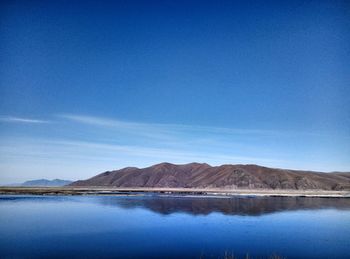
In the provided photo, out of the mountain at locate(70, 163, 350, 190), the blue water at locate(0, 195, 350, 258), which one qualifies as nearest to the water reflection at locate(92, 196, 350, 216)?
the blue water at locate(0, 195, 350, 258)

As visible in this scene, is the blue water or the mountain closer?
the blue water

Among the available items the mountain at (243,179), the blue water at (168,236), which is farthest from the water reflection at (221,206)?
the mountain at (243,179)

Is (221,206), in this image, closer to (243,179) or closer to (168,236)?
(168,236)

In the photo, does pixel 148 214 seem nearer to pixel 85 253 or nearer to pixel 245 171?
pixel 85 253

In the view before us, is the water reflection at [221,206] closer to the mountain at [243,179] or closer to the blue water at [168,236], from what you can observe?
the blue water at [168,236]

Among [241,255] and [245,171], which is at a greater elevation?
[245,171]

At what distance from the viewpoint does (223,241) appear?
24828 millimetres

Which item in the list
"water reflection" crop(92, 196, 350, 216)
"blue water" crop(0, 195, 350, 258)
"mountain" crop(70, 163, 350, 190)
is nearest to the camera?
"blue water" crop(0, 195, 350, 258)

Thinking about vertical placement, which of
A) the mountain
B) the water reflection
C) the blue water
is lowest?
the blue water

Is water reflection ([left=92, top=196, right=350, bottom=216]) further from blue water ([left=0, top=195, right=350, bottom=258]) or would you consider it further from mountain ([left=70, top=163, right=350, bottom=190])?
mountain ([left=70, top=163, right=350, bottom=190])

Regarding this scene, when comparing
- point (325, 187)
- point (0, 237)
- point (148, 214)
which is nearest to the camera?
point (0, 237)

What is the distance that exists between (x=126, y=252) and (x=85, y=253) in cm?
239

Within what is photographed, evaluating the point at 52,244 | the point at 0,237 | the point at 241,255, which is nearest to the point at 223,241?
the point at 241,255

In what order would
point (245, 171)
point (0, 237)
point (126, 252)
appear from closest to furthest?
point (126, 252) → point (0, 237) → point (245, 171)
